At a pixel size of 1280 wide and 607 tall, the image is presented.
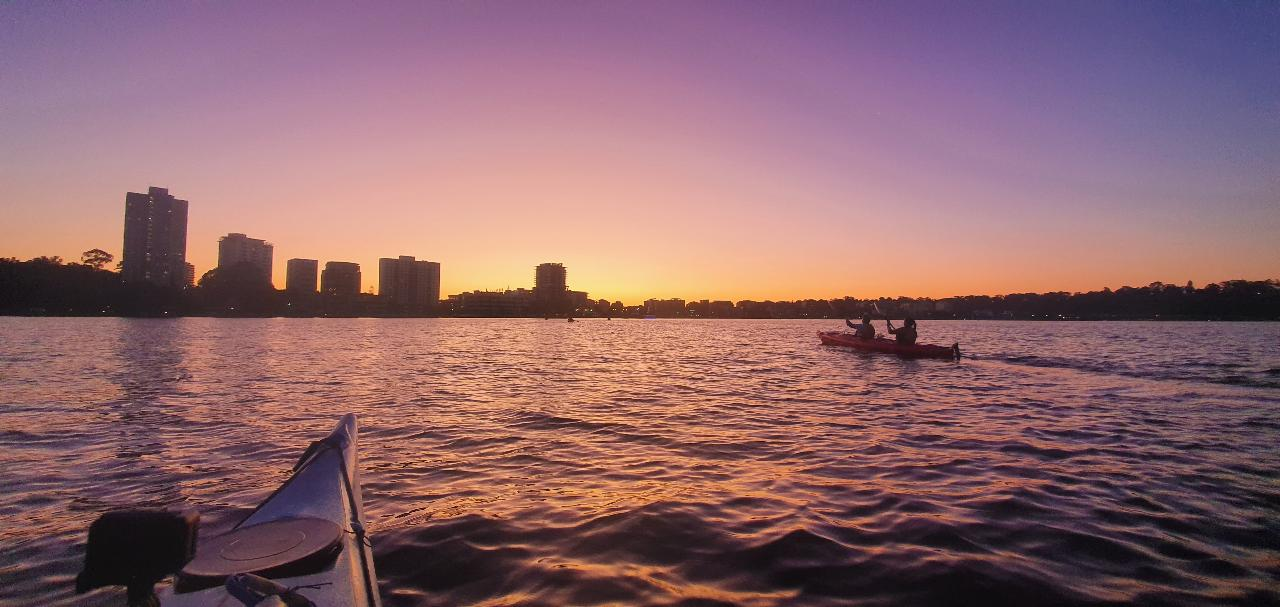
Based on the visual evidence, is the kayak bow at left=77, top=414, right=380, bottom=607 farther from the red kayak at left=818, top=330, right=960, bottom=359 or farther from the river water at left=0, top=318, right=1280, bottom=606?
the red kayak at left=818, top=330, right=960, bottom=359

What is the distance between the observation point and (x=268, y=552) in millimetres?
3594

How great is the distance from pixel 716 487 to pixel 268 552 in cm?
528

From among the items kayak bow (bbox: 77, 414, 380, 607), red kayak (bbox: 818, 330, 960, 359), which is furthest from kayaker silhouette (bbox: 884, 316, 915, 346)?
kayak bow (bbox: 77, 414, 380, 607)

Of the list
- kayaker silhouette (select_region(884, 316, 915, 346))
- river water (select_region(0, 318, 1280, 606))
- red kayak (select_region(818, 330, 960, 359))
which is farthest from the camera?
kayaker silhouette (select_region(884, 316, 915, 346))

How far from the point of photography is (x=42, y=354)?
30484 millimetres

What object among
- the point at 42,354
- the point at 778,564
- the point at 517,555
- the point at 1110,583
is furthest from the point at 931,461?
the point at 42,354

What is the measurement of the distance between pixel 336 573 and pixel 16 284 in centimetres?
17634

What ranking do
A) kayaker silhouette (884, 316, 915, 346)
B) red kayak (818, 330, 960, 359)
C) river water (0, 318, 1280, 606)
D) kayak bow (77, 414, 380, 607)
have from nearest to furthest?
kayak bow (77, 414, 380, 607) → river water (0, 318, 1280, 606) → red kayak (818, 330, 960, 359) → kayaker silhouette (884, 316, 915, 346)

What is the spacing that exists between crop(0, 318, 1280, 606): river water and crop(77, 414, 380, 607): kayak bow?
2.91ft

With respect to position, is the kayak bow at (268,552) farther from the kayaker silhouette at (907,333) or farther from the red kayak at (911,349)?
the red kayak at (911,349)

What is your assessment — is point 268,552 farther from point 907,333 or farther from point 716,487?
point 907,333

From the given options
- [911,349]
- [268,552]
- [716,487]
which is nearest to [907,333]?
[911,349]

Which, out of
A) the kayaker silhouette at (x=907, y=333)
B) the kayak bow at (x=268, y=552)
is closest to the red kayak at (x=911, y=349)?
the kayaker silhouette at (x=907, y=333)

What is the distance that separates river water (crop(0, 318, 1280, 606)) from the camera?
16.0 feet
